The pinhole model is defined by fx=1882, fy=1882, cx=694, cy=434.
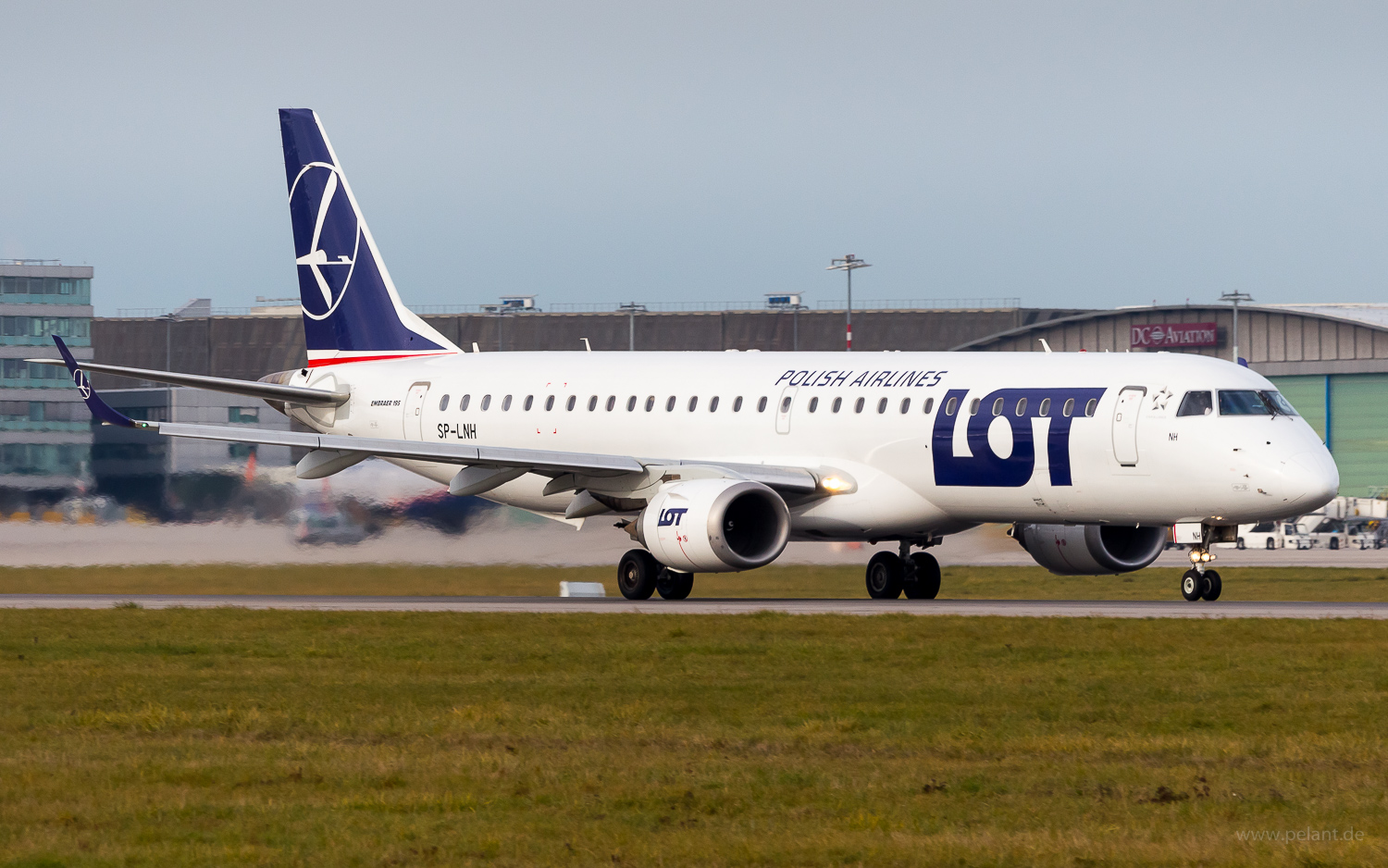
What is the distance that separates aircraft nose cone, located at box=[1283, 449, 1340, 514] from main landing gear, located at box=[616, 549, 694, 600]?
9.69 m

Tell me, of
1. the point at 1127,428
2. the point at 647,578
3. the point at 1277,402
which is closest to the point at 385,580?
the point at 647,578

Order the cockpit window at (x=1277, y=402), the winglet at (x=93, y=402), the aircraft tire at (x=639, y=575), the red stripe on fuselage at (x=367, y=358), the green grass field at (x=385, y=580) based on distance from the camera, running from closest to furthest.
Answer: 1. the cockpit window at (x=1277, y=402)
2. the winglet at (x=93, y=402)
3. the aircraft tire at (x=639, y=575)
4. the green grass field at (x=385, y=580)
5. the red stripe on fuselage at (x=367, y=358)

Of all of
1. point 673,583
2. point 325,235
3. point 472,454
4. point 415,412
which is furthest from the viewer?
point 325,235

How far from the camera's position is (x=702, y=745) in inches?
559

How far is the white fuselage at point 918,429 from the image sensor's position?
2709 cm

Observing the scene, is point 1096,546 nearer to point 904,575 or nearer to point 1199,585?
point 1199,585

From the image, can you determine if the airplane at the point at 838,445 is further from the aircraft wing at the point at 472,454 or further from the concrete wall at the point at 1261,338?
the concrete wall at the point at 1261,338

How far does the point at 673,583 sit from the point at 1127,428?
806cm

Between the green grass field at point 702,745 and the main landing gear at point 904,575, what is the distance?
9.34 metres

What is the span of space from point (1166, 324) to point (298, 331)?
4129cm

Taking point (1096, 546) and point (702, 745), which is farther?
point (1096, 546)

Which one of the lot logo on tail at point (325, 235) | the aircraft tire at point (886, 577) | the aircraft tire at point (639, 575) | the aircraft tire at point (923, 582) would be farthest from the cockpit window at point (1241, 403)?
the lot logo on tail at point (325, 235)

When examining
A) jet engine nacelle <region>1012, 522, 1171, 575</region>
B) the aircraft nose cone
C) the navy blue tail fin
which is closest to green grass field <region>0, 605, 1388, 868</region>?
the aircraft nose cone

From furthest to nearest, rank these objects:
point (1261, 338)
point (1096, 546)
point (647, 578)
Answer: point (1261, 338) → point (1096, 546) → point (647, 578)
